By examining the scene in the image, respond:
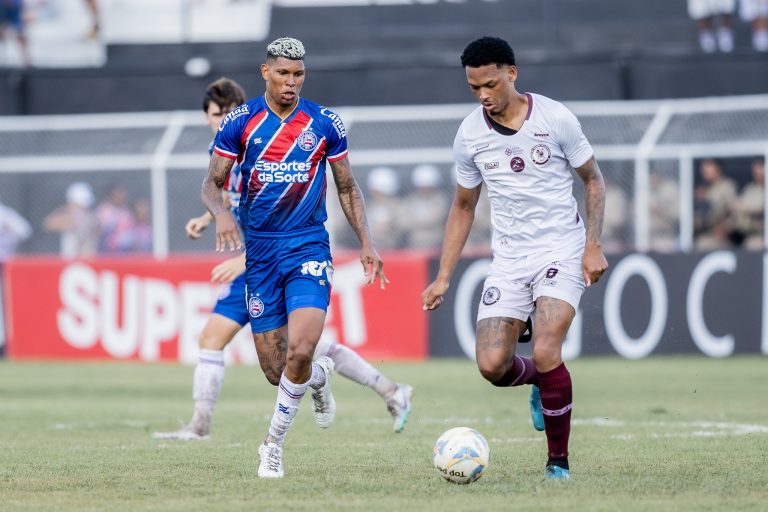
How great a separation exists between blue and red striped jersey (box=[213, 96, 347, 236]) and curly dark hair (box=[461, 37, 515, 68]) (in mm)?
940

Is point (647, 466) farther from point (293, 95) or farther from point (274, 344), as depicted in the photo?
point (293, 95)

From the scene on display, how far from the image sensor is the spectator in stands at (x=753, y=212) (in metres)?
17.0

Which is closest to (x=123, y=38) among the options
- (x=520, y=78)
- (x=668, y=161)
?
(x=520, y=78)

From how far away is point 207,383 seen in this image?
9.28 m

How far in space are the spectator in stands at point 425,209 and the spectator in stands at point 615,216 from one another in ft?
6.63

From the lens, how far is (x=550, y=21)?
70.6ft

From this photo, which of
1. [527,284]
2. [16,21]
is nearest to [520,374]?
[527,284]

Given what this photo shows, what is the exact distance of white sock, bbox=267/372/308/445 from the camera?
7.37m

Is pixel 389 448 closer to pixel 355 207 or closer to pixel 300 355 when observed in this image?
pixel 300 355

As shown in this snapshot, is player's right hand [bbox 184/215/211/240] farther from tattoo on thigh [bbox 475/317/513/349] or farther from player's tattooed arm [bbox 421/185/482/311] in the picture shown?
tattoo on thigh [bbox 475/317/513/349]

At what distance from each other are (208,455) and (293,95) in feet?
7.29

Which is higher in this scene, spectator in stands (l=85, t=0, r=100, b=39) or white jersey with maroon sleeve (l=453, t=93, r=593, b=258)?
spectator in stands (l=85, t=0, r=100, b=39)

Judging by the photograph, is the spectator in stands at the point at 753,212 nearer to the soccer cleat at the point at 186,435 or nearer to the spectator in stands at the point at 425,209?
the spectator in stands at the point at 425,209

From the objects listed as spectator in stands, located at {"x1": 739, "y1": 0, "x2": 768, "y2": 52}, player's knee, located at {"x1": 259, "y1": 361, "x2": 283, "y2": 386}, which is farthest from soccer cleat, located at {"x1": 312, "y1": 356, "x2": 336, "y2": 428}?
spectator in stands, located at {"x1": 739, "y1": 0, "x2": 768, "y2": 52}
